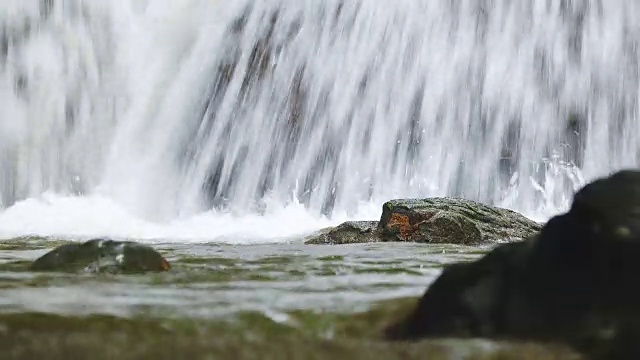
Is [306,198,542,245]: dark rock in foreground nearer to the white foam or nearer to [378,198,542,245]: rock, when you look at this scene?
[378,198,542,245]: rock

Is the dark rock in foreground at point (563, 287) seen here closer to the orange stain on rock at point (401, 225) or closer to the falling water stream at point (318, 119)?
the orange stain on rock at point (401, 225)

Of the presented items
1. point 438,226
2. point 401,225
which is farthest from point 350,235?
point 438,226

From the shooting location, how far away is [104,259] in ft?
12.4

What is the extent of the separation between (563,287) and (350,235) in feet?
21.1

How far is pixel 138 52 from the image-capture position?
720 inches

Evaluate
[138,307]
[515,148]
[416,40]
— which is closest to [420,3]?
[416,40]

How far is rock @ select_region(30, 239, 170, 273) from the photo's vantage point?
377cm

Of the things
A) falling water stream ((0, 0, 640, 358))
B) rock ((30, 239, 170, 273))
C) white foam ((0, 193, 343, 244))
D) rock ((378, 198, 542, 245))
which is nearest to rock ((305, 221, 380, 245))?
rock ((378, 198, 542, 245))

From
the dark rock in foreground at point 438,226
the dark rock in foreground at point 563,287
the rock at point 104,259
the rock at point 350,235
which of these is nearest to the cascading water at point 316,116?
the rock at point 350,235

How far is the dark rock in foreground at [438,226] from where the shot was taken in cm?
779

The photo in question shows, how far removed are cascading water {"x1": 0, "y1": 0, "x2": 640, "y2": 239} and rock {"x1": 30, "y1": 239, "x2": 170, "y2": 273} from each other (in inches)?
288

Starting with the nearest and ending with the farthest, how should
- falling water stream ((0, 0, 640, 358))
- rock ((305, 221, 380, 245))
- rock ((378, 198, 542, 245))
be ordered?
rock ((378, 198, 542, 245))
rock ((305, 221, 380, 245))
falling water stream ((0, 0, 640, 358))

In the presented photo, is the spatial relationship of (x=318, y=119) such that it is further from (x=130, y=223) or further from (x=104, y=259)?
(x=104, y=259)

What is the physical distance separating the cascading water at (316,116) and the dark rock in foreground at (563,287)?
9168 mm
